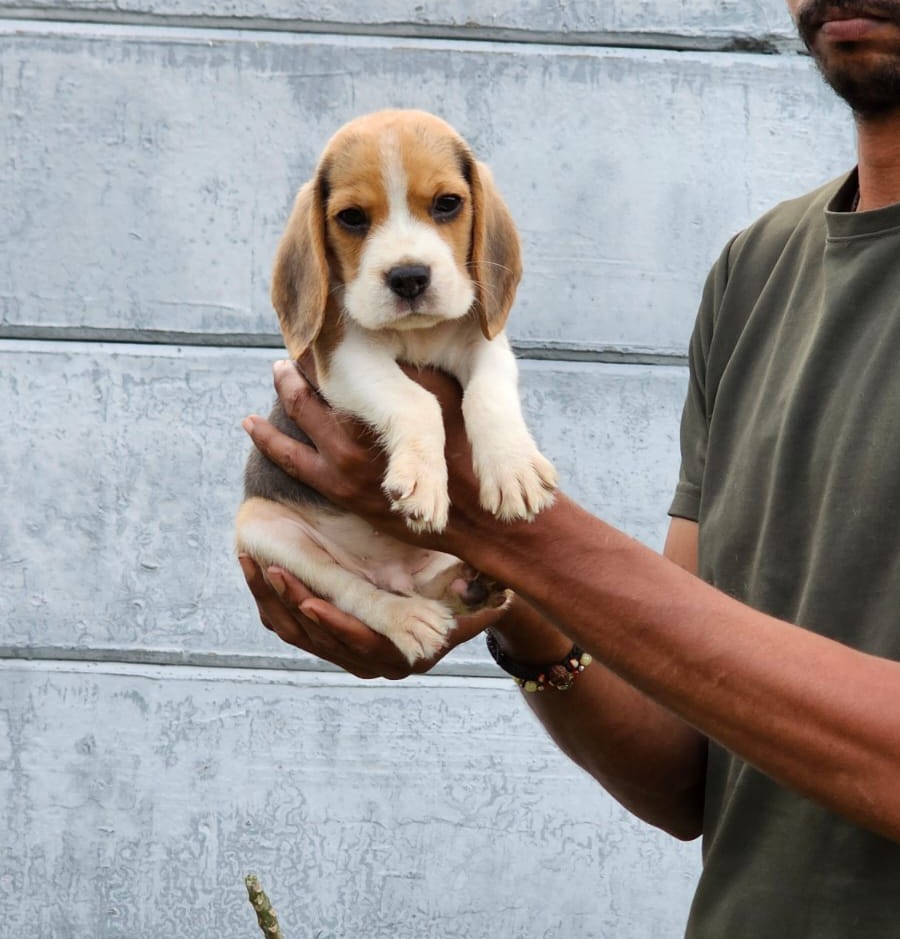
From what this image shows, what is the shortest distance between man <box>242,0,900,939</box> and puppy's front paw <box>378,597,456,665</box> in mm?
36

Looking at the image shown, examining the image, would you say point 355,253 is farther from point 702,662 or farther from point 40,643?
point 40,643

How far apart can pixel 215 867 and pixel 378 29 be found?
2706 millimetres

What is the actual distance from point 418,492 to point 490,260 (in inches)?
25.4

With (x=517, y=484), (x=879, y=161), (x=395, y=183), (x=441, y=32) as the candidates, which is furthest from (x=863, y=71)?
(x=441, y=32)

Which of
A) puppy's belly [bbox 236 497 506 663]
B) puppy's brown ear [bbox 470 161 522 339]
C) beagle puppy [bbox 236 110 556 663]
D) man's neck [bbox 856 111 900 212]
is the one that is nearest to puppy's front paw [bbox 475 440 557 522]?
beagle puppy [bbox 236 110 556 663]

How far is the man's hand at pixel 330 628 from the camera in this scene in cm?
258

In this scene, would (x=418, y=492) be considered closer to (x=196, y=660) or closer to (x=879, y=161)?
(x=879, y=161)

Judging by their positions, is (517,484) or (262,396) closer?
(517,484)

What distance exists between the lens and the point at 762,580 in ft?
7.68

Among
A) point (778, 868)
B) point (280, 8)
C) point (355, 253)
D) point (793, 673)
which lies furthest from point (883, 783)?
point (280, 8)

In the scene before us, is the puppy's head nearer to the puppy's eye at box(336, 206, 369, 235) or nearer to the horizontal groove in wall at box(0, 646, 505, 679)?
the puppy's eye at box(336, 206, 369, 235)

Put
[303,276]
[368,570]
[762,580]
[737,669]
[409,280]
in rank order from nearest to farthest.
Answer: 1. [737,669]
2. [762,580]
3. [409,280]
4. [303,276]
5. [368,570]

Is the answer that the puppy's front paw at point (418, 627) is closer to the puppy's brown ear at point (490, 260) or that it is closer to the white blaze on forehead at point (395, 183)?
the puppy's brown ear at point (490, 260)

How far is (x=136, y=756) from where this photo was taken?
4559 millimetres
